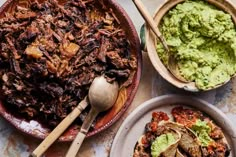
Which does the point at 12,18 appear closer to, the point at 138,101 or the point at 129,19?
the point at 129,19

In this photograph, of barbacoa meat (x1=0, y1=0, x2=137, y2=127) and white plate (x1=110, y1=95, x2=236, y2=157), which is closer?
barbacoa meat (x1=0, y1=0, x2=137, y2=127)

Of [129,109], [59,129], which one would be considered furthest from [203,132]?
[59,129]

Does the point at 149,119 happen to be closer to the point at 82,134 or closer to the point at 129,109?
the point at 129,109

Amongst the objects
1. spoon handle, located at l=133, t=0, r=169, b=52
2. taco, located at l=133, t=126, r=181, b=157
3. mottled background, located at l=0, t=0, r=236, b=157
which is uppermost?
spoon handle, located at l=133, t=0, r=169, b=52

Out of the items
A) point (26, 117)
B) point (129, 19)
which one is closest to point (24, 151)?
point (26, 117)

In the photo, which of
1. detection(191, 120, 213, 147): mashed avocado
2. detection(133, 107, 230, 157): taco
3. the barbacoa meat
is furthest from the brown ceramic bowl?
detection(191, 120, 213, 147): mashed avocado

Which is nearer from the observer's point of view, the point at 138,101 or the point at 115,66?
the point at 115,66

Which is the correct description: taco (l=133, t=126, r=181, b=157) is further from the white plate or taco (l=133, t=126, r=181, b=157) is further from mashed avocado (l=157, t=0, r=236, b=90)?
mashed avocado (l=157, t=0, r=236, b=90)

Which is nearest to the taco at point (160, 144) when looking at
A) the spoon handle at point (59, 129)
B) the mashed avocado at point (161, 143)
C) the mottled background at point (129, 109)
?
the mashed avocado at point (161, 143)
